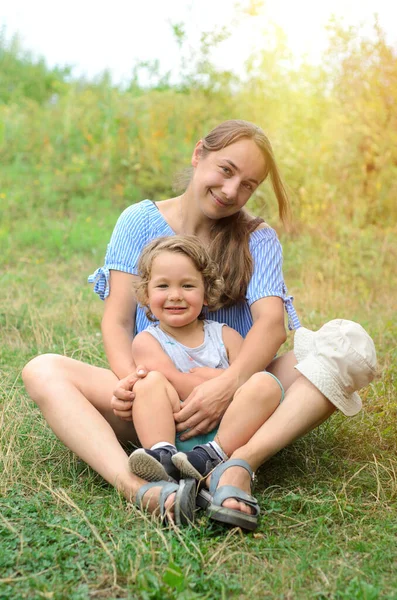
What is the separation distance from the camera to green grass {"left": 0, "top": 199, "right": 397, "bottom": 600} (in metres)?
1.90

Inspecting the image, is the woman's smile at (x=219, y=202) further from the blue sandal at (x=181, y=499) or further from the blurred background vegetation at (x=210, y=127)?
the blurred background vegetation at (x=210, y=127)

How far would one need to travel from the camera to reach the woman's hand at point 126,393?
248 centimetres

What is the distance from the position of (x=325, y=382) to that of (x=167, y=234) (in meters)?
Answer: 0.94

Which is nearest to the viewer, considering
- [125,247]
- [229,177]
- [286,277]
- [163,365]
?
[163,365]

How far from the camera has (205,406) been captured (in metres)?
2.49

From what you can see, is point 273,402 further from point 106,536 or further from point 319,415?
point 106,536

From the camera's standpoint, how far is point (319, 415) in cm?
249

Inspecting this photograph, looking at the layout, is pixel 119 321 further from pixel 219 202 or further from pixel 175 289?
pixel 219 202

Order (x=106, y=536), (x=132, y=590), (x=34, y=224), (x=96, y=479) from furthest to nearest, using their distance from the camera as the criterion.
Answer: (x=34, y=224) < (x=96, y=479) < (x=106, y=536) < (x=132, y=590)

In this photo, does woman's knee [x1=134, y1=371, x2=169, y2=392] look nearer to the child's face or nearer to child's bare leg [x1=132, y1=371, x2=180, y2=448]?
child's bare leg [x1=132, y1=371, x2=180, y2=448]

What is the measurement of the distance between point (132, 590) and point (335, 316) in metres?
3.23

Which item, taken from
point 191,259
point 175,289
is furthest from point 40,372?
point 191,259

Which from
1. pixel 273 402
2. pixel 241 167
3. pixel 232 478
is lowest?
pixel 232 478

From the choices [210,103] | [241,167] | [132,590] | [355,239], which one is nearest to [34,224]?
[210,103]
